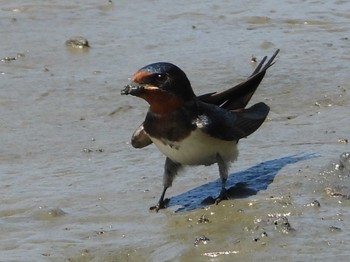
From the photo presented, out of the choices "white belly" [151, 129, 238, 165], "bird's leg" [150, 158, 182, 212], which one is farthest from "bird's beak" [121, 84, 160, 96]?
"bird's leg" [150, 158, 182, 212]

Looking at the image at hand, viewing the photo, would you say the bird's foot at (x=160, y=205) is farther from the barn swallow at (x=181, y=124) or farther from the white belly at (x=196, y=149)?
the white belly at (x=196, y=149)

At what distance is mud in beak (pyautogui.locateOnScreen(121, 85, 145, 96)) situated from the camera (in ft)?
17.5

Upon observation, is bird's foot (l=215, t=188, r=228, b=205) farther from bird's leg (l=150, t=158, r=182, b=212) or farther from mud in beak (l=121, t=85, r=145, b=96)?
mud in beak (l=121, t=85, r=145, b=96)

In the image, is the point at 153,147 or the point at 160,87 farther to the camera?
the point at 153,147

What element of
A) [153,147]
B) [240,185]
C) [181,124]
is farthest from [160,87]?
[153,147]

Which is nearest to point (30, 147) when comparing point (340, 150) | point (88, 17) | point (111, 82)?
point (111, 82)

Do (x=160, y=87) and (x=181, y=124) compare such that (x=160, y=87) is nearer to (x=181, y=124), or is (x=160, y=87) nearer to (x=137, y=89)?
(x=137, y=89)

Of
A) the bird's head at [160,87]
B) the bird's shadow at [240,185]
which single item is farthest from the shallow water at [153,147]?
the bird's head at [160,87]

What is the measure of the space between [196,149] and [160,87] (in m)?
0.41

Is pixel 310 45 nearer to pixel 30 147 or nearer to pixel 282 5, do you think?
pixel 282 5

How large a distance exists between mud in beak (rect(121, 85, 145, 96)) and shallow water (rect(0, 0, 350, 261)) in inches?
25.6

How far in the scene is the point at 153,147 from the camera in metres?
6.85

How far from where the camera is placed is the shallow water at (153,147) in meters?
5.19

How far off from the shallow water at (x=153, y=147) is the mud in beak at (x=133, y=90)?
650mm
